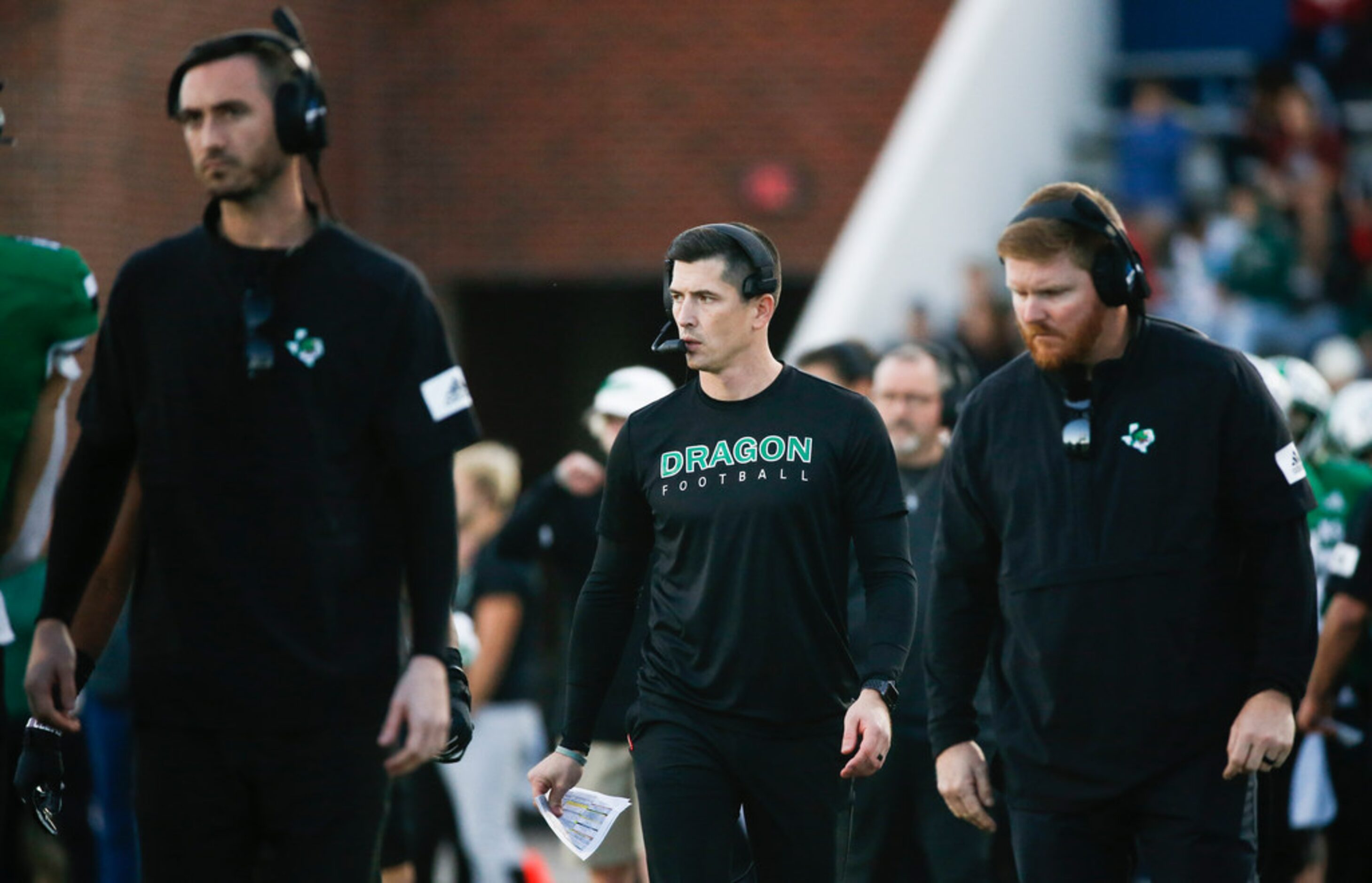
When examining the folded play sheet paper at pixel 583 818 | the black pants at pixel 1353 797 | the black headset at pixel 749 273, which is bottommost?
the black pants at pixel 1353 797

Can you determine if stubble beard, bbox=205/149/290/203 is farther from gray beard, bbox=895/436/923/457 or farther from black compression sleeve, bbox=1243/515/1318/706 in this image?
gray beard, bbox=895/436/923/457

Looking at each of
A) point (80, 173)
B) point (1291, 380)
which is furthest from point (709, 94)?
point (1291, 380)

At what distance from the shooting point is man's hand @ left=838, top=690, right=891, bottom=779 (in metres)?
4.89

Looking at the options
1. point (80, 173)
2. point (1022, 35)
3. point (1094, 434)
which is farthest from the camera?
point (1022, 35)

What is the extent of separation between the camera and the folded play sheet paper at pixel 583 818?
204 inches

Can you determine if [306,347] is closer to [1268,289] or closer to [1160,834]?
[1160,834]

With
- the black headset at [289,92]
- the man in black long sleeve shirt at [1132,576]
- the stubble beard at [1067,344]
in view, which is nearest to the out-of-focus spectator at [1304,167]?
the man in black long sleeve shirt at [1132,576]

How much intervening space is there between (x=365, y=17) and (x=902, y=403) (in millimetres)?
10552

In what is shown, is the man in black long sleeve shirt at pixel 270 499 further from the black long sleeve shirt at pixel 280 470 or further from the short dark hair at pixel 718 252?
the short dark hair at pixel 718 252

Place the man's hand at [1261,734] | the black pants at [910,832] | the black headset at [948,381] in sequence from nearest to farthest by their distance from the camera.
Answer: the man's hand at [1261,734] < the black pants at [910,832] < the black headset at [948,381]

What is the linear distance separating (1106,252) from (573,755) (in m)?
1.95

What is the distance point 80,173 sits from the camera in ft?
44.3

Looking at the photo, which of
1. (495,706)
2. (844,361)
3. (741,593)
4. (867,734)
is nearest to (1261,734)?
(867,734)

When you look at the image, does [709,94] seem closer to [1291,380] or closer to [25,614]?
[1291,380]
